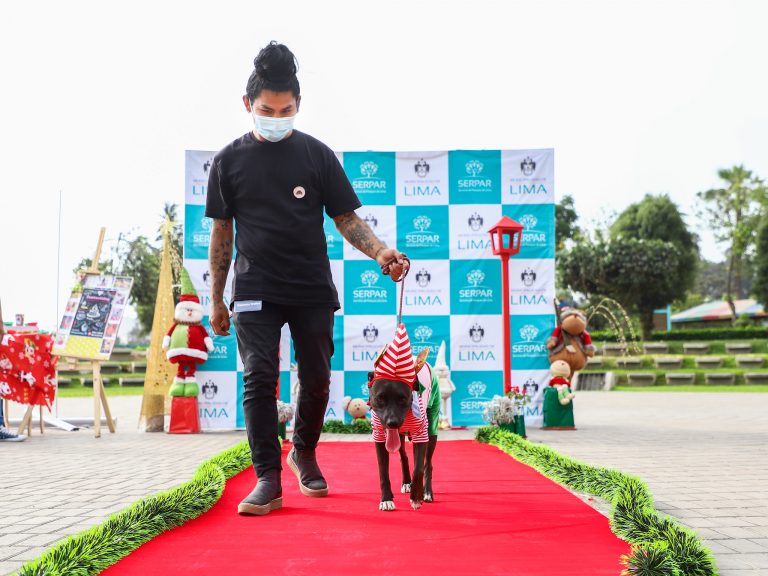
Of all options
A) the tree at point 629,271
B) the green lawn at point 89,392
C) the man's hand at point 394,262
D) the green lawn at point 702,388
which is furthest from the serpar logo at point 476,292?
the tree at point 629,271

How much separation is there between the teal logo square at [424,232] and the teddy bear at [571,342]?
1.62 m

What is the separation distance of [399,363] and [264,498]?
2.63 feet

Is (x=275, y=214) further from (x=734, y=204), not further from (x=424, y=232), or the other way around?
(x=734, y=204)

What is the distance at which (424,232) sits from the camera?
828cm

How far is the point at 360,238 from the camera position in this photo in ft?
11.2

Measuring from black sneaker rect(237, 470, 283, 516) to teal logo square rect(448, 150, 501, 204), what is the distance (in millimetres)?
5629

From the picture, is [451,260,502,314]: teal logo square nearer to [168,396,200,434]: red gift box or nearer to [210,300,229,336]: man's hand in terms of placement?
[168,396,200,434]: red gift box

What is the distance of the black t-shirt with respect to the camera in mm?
3236

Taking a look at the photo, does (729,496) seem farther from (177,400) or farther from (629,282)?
(629,282)

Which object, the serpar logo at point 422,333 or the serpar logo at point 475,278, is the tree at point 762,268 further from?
the serpar logo at point 422,333

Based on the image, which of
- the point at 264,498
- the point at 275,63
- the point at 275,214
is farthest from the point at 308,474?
the point at 275,63

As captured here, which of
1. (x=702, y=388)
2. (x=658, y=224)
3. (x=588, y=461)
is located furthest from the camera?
(x=658, y=224)

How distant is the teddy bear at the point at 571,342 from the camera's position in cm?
816

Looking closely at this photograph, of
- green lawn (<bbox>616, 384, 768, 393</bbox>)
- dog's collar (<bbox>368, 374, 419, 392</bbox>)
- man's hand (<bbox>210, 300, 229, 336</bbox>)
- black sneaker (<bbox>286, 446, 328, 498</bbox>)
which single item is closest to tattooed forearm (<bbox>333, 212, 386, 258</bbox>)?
dog's collar (<bbox>368, 374, 419, 392</bbox>)
